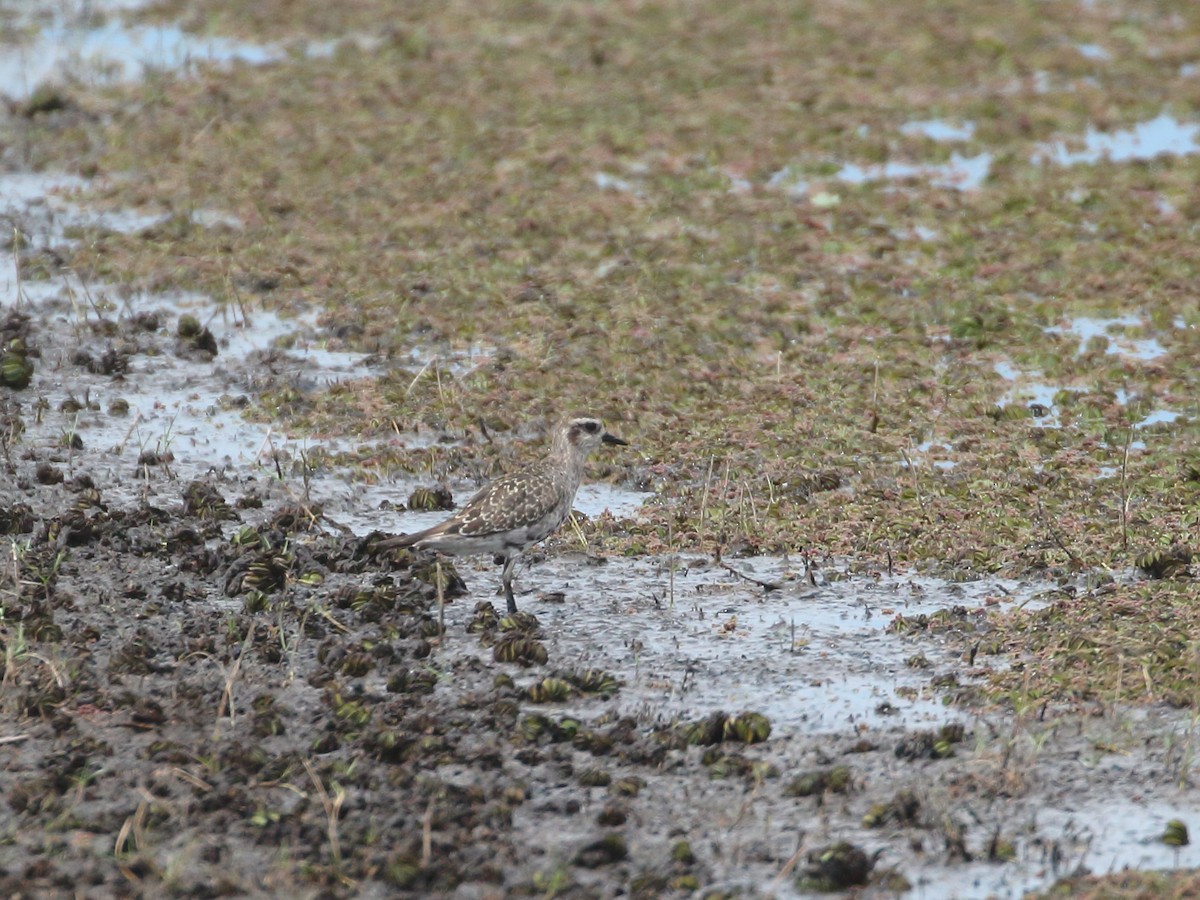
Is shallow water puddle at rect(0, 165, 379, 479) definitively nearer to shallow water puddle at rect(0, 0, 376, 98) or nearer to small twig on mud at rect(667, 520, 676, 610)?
small twig on mud at rect(667, 520, 676, 610)

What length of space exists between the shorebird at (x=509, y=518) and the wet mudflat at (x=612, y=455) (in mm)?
345

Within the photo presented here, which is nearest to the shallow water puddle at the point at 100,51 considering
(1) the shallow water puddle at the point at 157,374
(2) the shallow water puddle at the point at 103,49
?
(2) the shallow water puddle at the point at 103,49

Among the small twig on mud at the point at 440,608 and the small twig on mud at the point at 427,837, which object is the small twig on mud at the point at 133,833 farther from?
the small twig on mud at the point at 440,608

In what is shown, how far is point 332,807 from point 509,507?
10.6 feet

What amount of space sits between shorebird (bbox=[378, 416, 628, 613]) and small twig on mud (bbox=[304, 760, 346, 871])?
8.45 ft

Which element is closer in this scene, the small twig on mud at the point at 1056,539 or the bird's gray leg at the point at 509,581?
the bird's gray leg at the point at 509,581

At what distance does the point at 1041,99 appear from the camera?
21422 millimetres

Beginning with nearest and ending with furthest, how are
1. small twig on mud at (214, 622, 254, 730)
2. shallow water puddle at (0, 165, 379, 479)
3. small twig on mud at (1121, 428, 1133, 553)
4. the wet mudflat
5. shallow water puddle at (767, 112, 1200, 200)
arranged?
the wet mudflat, small twig on mud at (214, 622, 254, 730), small twig on mud at (1121, 428, 1133, 553), shallow water puddle at (0, 165, 379, 479), shallow water puddle at (767, 112, 1200, 200)

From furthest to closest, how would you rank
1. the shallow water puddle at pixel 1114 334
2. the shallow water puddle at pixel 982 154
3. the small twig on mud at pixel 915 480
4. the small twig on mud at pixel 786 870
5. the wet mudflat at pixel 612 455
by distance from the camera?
1. the shallow water puddle at pixel 982 154
2. the shallow water puddle at pixel 1114 334
3. the small twig on mud at pixel 915 480
4. the wet mudflat at pixel 612 455
5. the small twig on mud at pixel 786 870

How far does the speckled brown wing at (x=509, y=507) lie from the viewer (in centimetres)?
1152

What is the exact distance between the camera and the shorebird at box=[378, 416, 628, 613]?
11516 mm

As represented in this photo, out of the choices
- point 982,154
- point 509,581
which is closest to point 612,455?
point 509,581

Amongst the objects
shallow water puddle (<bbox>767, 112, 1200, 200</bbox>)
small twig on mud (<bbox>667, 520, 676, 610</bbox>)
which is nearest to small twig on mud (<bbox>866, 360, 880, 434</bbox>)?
small twig on mud (<bbox>667, 520, 676, 610</bbox>)

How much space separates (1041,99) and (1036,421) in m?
8.27
